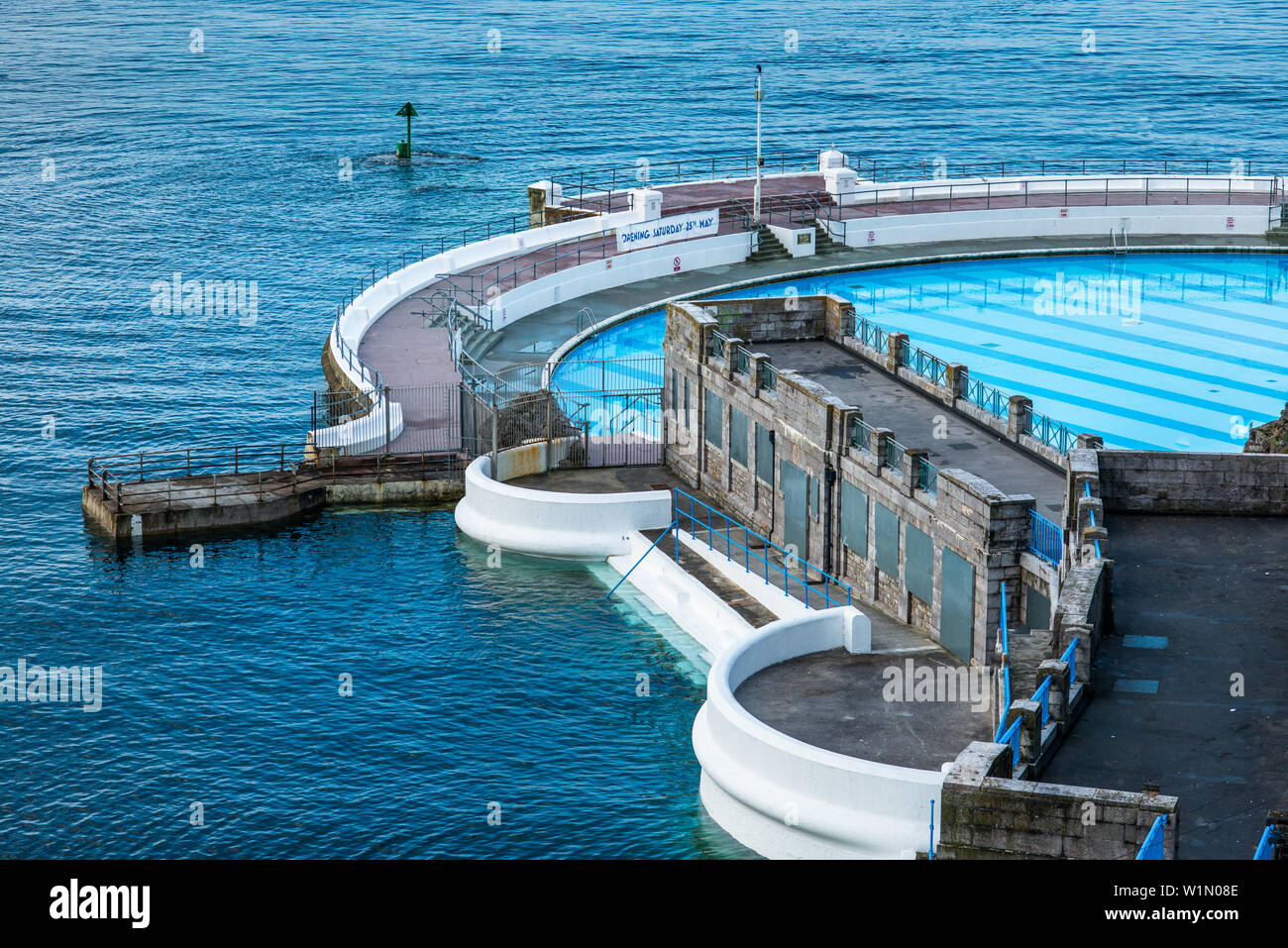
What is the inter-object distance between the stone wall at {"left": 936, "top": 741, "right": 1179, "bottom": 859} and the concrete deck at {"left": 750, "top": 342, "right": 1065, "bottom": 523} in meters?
14.8

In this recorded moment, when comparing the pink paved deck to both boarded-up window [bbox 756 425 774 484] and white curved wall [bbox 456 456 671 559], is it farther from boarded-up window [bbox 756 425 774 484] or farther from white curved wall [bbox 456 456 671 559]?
boarded-up window [bbox 756 425 774 484]

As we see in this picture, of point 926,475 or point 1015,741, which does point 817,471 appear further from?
point 1015,741

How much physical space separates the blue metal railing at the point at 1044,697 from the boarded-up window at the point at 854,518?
53.2ft

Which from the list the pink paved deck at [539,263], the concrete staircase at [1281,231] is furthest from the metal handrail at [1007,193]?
the concrete staircase at [1281,231]

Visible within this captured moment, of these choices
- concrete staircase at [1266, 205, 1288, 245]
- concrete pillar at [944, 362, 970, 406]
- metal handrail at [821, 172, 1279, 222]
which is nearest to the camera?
concrete pillar at [944, 362, 970, 406]

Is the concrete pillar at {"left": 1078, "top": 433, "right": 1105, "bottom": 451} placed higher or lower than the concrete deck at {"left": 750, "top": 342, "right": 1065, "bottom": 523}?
higher

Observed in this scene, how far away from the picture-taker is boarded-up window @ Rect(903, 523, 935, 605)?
42.9m

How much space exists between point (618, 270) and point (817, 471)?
1325 inches

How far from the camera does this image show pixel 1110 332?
7600cm

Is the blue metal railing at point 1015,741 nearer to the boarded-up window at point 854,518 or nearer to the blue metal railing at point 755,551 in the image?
the blue metal railing at point 755,551

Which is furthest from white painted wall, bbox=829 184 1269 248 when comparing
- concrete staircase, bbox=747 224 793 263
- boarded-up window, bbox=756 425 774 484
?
boarded-up window, bbox=756 425 774 484

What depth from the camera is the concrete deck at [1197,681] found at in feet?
92.0

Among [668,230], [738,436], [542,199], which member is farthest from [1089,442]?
[542,199]
